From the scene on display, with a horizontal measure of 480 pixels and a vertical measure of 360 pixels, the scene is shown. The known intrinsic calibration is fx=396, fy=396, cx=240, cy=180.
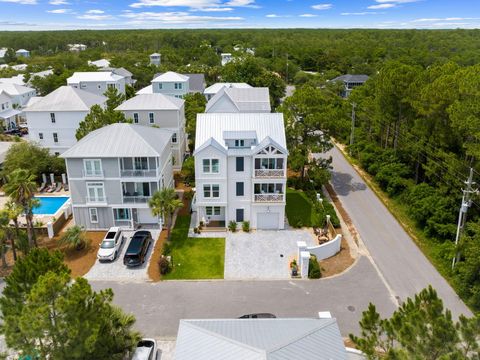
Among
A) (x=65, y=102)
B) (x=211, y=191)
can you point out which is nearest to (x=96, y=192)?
(x=211, y=191)

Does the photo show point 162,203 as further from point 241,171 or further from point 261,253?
point 261,253

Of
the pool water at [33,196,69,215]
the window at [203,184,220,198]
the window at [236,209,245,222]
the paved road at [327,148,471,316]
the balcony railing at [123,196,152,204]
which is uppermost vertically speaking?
the window at [203,184,220,198]

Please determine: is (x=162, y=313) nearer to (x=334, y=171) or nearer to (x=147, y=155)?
(x=147, y=155)

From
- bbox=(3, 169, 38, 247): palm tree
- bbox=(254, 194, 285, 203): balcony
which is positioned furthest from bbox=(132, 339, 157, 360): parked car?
bbox=(254, 194, 285, 203): balcony

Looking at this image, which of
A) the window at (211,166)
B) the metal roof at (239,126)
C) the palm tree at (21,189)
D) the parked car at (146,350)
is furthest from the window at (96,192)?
the parked car at (146,350)

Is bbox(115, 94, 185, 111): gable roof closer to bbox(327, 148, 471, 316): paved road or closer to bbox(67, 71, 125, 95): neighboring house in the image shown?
bbox(327, 148, 471, 316): paved road

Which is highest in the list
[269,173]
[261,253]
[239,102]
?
[239,102]
